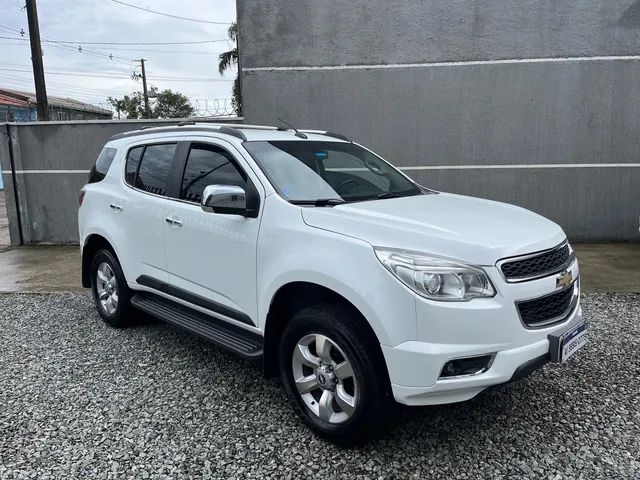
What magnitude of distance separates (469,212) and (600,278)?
4391mm

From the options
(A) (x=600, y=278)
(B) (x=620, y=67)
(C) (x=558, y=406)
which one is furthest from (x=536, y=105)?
(C) (x=558, y=406)

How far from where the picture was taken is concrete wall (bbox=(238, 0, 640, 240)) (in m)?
8.45

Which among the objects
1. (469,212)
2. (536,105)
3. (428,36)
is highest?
(428,36)

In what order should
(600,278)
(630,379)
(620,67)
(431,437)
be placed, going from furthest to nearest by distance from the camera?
(620,67)
(600,278)
(630,379)
(431,437)

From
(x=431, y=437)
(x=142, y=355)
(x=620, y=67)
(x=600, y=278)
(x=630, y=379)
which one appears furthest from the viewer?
(x=620, y=67)

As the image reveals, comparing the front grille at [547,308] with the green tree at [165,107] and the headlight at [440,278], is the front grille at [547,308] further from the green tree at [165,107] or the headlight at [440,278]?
the green tree at [165,107]

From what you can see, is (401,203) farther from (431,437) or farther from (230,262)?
(431,437)

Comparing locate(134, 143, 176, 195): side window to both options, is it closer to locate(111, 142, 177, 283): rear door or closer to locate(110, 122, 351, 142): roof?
locate(111, 142, 177, 283): rear door

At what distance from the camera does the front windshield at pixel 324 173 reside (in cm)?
349

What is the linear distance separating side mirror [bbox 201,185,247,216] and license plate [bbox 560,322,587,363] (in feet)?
6.68

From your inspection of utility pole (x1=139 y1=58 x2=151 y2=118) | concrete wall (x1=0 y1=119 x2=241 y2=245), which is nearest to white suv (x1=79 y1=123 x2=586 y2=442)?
concrete wall (x1=0 y1=119 x2=241 y2=245)

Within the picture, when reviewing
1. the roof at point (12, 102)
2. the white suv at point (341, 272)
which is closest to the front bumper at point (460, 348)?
the white suv at point (341, 272)

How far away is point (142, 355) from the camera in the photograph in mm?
4410

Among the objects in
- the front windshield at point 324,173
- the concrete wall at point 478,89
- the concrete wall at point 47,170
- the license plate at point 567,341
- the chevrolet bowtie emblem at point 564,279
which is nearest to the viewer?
the license plate at point 567,341
